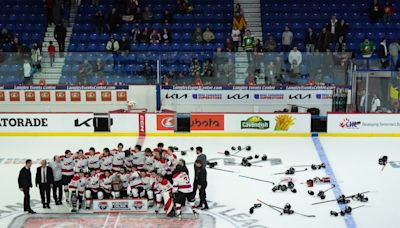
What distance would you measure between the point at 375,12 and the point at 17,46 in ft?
44.0

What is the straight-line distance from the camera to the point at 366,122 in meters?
21.3

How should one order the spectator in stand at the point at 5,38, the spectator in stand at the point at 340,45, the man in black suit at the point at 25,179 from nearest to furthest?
the man in black suit at the point at 25,179 < the spectator in stand at the point at 340,45 < the spectator in stand at the point at 5,38

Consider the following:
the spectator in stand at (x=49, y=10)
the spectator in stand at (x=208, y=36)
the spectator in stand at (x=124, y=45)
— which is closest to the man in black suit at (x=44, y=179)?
the spectator in stand at (x=124, y=45)

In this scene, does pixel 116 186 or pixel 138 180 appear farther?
pixel 138 180

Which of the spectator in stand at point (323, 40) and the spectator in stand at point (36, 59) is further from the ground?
the spectator in stand at point (323, 40)

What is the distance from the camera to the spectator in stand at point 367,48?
25.3 m

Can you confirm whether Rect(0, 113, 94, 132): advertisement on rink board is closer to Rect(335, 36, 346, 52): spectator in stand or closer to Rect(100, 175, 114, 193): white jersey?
Rect(100, 175, 114, 193): white jersey

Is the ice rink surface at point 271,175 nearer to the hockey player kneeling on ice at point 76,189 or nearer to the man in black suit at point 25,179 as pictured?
the hockey player kneeling on ice at point 76,189

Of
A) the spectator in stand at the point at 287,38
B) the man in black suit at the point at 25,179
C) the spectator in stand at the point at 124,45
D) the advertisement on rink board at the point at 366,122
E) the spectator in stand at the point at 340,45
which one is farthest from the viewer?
the spectator in stand at the point at 287,38

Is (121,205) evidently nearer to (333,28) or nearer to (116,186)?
(116,186)

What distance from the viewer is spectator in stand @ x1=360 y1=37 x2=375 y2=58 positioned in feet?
82.9

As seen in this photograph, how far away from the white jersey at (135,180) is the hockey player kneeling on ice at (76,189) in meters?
0.99

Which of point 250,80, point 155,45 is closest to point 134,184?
point 250,80

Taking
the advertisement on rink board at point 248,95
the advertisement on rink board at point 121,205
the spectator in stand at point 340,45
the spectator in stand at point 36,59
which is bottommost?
the advertisement on rink board at point 121,205
